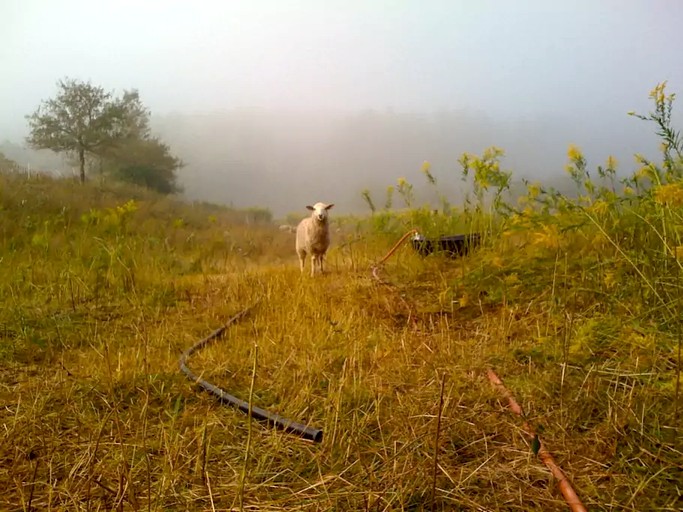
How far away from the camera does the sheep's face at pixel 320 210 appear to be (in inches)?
150

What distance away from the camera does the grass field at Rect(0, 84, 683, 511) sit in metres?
1.03

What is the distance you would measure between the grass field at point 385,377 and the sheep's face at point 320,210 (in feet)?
2.16

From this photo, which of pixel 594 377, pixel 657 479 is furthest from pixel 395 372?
pixel 657 479

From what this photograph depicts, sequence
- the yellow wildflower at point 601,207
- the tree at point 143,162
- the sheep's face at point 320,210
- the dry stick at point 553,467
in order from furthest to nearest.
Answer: the tree at point 143,162 → the sheep's face at point 320,210 → the yellow wildflower at point 601,207 → the dry stick at point 553,467

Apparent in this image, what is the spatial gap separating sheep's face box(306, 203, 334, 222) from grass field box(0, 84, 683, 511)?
66 cm

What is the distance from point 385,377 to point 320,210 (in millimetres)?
2356

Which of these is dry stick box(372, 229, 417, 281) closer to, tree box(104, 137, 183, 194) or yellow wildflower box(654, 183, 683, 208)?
yellow wildflower box(654, 183, 683, 208)

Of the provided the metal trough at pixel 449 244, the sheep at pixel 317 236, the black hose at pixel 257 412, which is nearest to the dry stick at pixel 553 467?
the black hose at pixel 257 412

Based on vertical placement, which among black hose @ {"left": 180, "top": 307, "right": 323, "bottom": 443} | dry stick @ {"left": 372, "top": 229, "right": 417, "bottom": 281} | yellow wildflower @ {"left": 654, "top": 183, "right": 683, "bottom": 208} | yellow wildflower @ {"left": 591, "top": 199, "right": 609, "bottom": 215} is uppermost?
yellow wildflower @ {"left": 654, "top": 183, "right": 683, "bottom": 208}

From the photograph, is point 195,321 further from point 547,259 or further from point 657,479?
point 657,479

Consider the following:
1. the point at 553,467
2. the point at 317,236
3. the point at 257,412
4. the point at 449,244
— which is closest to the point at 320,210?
the point at 317,236

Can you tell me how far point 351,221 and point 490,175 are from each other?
1906mm

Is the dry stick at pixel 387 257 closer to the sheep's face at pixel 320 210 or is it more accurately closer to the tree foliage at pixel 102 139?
the sheep's face at pixel 320 210

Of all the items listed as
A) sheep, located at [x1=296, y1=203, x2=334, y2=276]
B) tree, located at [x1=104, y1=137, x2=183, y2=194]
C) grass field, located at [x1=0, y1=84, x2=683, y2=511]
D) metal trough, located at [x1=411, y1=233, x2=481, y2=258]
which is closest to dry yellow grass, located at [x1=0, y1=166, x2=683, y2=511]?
grass field, located at [x1=0, y1=84, x2=683, y2=511]
